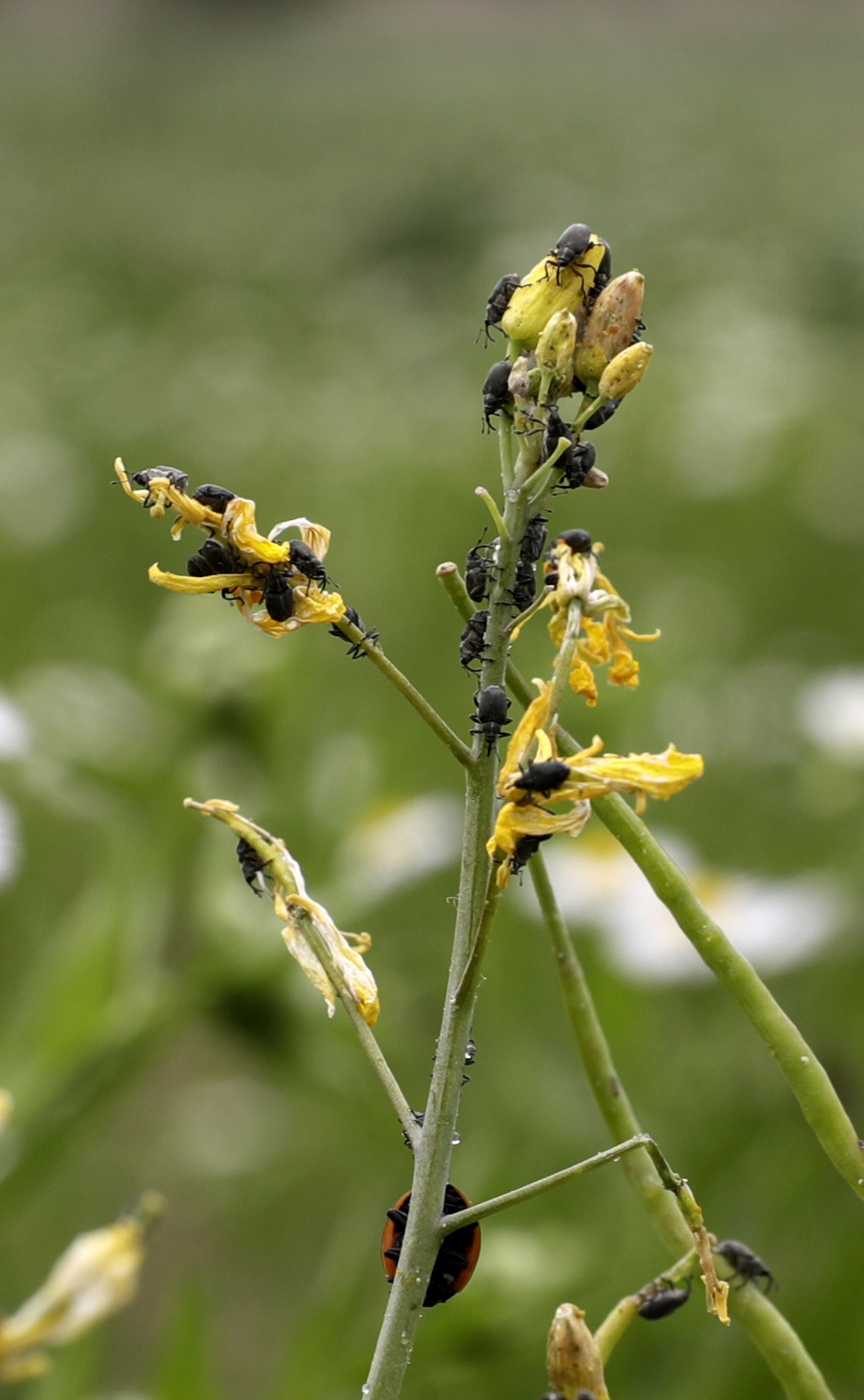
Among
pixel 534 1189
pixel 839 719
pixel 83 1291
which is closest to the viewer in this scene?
pixel 534 1189

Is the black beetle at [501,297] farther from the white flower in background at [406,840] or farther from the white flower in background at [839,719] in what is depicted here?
the white flower in background at [839,719]

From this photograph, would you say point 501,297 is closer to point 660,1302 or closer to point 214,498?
point 214,498

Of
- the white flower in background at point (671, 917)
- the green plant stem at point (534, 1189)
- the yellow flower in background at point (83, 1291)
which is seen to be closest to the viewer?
the green plant stem at point (534, 1189)

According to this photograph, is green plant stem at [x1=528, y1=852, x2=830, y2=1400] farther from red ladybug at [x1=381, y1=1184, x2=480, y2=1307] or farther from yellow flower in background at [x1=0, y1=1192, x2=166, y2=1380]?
yellow flower in background at [x1=0, y1=1192, x2=166, y2=1380]

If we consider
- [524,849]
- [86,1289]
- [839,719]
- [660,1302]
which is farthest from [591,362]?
[839,719]

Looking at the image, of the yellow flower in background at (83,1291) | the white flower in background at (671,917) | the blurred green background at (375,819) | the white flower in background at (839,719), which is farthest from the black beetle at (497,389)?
the white flower in background at (839,719)

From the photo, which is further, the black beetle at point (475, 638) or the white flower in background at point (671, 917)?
the white flower in background at point (671, 917)

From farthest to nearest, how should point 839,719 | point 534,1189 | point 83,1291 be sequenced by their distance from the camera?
point 839,719 → point 83,1291 → point 534,1189
